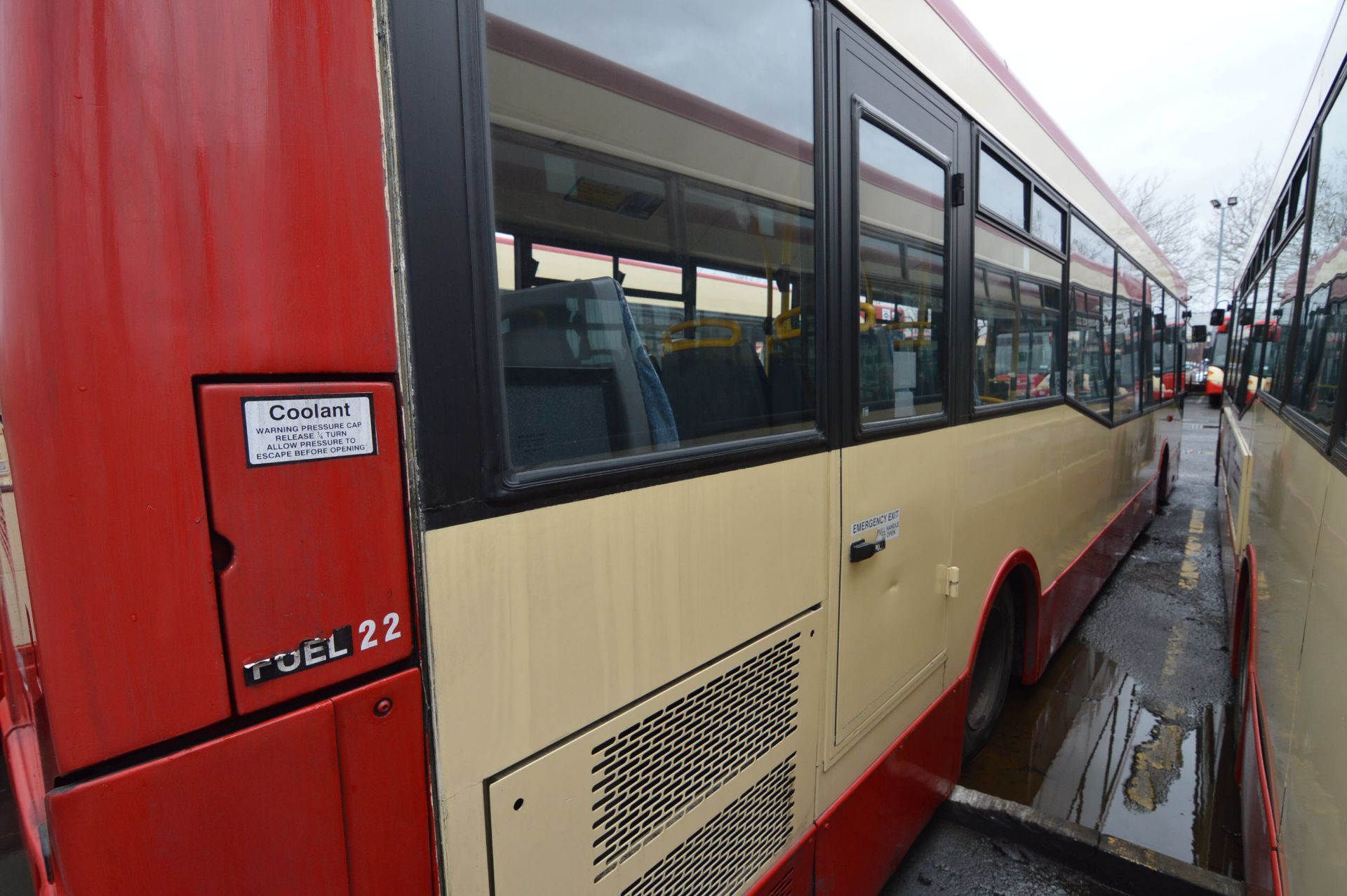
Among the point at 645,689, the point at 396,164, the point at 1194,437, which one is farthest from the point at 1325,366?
the point at 1194,437

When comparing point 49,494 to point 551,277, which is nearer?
point 49,494

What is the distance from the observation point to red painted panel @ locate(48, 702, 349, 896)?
2.80ft

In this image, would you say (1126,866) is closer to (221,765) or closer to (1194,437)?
(221,765)

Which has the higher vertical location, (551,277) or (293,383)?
(551,277)

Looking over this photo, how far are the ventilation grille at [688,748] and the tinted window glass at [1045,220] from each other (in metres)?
2.66

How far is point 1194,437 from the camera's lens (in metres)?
18.5

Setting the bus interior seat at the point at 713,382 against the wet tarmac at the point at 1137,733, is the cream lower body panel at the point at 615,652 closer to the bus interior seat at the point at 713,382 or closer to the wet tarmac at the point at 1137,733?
the bus interior seat at the point at 713,382

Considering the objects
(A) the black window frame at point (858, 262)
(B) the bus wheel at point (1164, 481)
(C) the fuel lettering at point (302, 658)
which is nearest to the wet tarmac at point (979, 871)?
(A) the black window frame at point (858, 262)

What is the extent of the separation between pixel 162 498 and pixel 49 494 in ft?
0.35

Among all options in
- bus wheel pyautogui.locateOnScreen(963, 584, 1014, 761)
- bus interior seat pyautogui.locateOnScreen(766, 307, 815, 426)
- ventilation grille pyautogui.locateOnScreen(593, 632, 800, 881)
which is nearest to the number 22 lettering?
ventilation grille pyautogui.locateOnScreen(593, 632, 800, 881)

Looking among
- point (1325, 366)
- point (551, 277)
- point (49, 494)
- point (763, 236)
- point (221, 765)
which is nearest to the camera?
point (49, 494)

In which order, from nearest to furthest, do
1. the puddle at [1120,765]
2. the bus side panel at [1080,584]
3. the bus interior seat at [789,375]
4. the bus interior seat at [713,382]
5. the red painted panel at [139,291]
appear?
the red painted panel at [139,291] < the bus interior seat at [713,382] < the bus interior seat at [789,375] < the puddle at [1120,765] < the bus side panel at [1080,584]

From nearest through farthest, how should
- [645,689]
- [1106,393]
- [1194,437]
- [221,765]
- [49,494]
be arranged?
[49,494], [221,765], [645,689], [1106,393], [1194,437]

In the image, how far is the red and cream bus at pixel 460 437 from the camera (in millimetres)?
840
